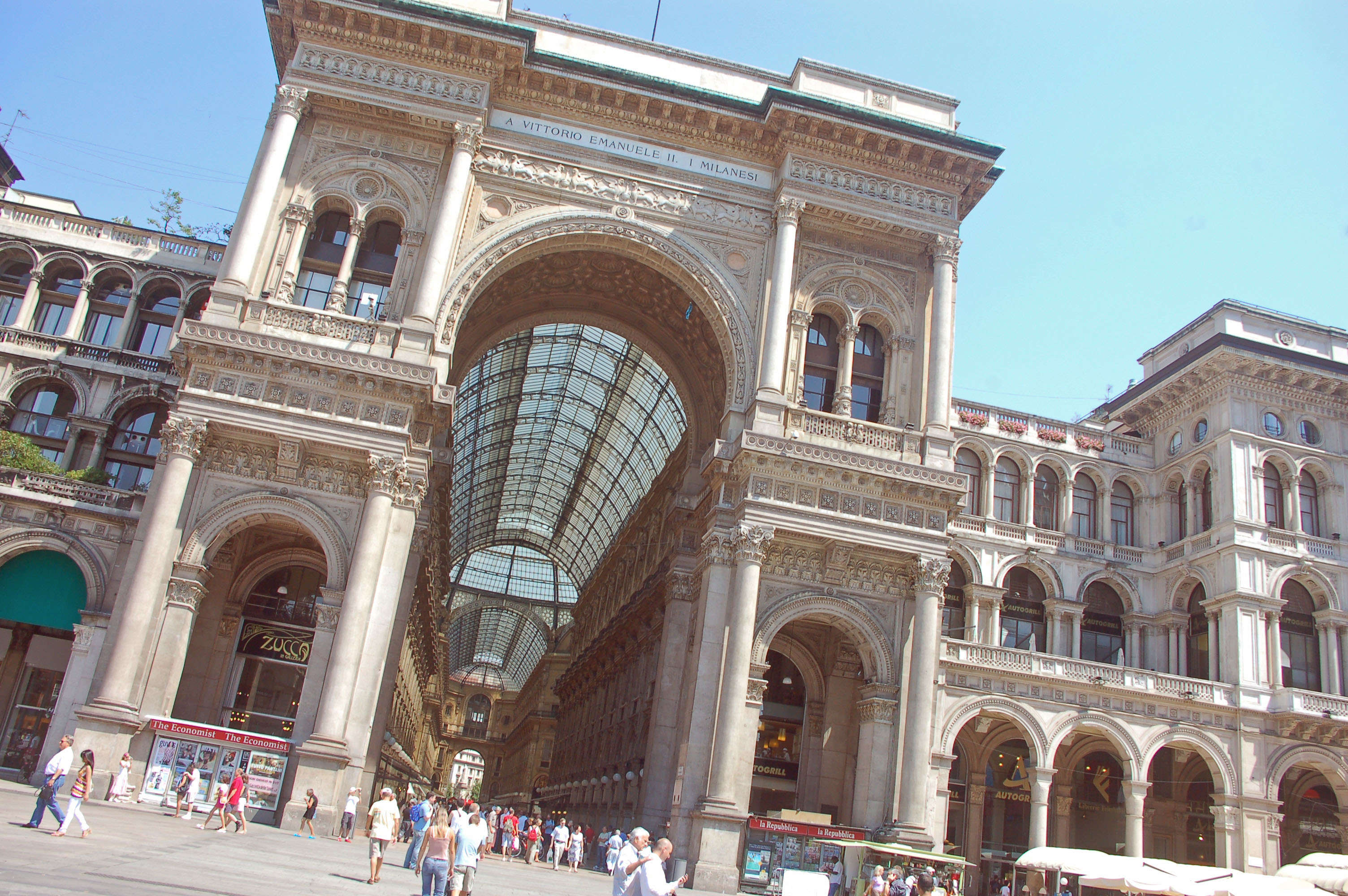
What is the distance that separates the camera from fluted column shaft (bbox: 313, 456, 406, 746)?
24.3 meters

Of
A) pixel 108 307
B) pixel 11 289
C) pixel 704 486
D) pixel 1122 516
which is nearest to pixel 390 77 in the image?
pixel 704 486

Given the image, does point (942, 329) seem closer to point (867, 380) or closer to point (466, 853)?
point (867, 380)

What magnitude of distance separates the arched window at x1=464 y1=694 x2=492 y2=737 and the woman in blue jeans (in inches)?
4276

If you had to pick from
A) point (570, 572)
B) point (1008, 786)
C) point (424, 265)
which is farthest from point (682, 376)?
point (570, 572)

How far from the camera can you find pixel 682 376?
36938mm

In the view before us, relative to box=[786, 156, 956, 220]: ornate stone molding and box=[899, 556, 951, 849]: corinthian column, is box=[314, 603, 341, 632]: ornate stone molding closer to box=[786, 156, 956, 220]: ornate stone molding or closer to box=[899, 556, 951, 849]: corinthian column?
box=[899, 556, 951, 849]: corinthian column

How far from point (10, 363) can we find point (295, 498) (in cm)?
1688

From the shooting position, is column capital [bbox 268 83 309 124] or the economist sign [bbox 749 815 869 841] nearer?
the economist sign [bbox 749 815 869 841]

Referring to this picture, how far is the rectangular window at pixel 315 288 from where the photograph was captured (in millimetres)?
29547

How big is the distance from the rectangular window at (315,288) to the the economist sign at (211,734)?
11.9m

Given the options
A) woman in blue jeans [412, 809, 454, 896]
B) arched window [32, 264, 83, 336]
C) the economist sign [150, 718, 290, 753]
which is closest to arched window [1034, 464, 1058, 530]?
the economist sign [150, 718, 290, 753]

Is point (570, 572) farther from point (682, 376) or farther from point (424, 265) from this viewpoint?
point (424, 265)

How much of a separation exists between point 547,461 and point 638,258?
131ft

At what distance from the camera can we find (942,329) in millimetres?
30891
